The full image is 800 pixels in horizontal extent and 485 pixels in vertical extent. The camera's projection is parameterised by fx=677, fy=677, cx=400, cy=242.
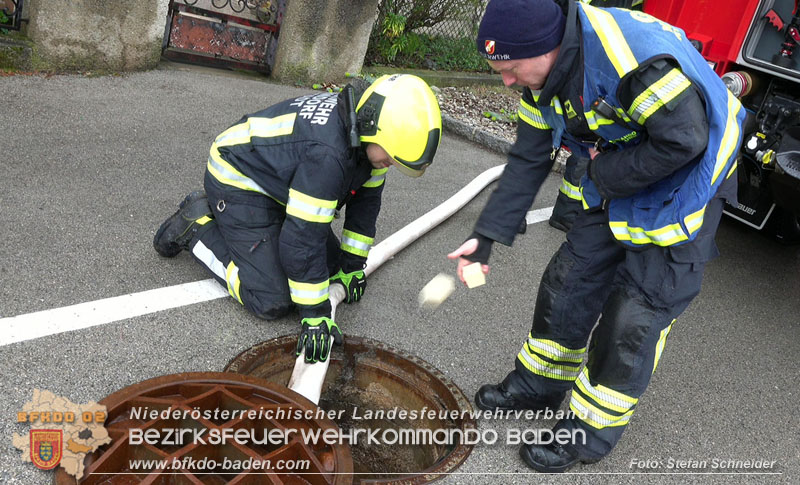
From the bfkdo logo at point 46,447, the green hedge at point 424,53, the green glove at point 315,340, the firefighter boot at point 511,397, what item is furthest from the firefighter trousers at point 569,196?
the green hedge at point 424,53

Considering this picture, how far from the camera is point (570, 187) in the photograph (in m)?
3.86

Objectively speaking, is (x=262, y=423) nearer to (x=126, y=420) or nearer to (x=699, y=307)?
(x=126, y=420)

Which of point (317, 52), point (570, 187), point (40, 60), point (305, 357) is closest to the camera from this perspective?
point (305, 357)

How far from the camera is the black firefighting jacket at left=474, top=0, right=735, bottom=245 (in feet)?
6.79

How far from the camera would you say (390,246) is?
379cm

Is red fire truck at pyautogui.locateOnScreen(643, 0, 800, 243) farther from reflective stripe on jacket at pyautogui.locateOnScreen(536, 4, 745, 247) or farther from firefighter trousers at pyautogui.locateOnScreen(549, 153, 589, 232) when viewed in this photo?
reflective stripe on jacket at pyautogui.locateOnScreen(536, 4, 745, 247)

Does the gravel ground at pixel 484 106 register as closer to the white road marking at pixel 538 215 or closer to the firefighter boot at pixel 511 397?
the white road marking at pixel 538 215

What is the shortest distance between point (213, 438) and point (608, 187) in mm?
1554

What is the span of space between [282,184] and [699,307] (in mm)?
2678

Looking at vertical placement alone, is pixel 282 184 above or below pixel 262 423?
above

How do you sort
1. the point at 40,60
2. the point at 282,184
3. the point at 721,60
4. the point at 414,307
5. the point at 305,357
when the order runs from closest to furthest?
the point at 305,357
the point at 282,184
the point at 414,307
the point at 721,60
the point at 40,60

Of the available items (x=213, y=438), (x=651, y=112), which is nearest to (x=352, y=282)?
(x=213, y=438)

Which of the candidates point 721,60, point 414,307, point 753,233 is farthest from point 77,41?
point 753,233

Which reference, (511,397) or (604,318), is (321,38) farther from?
(604,318)
